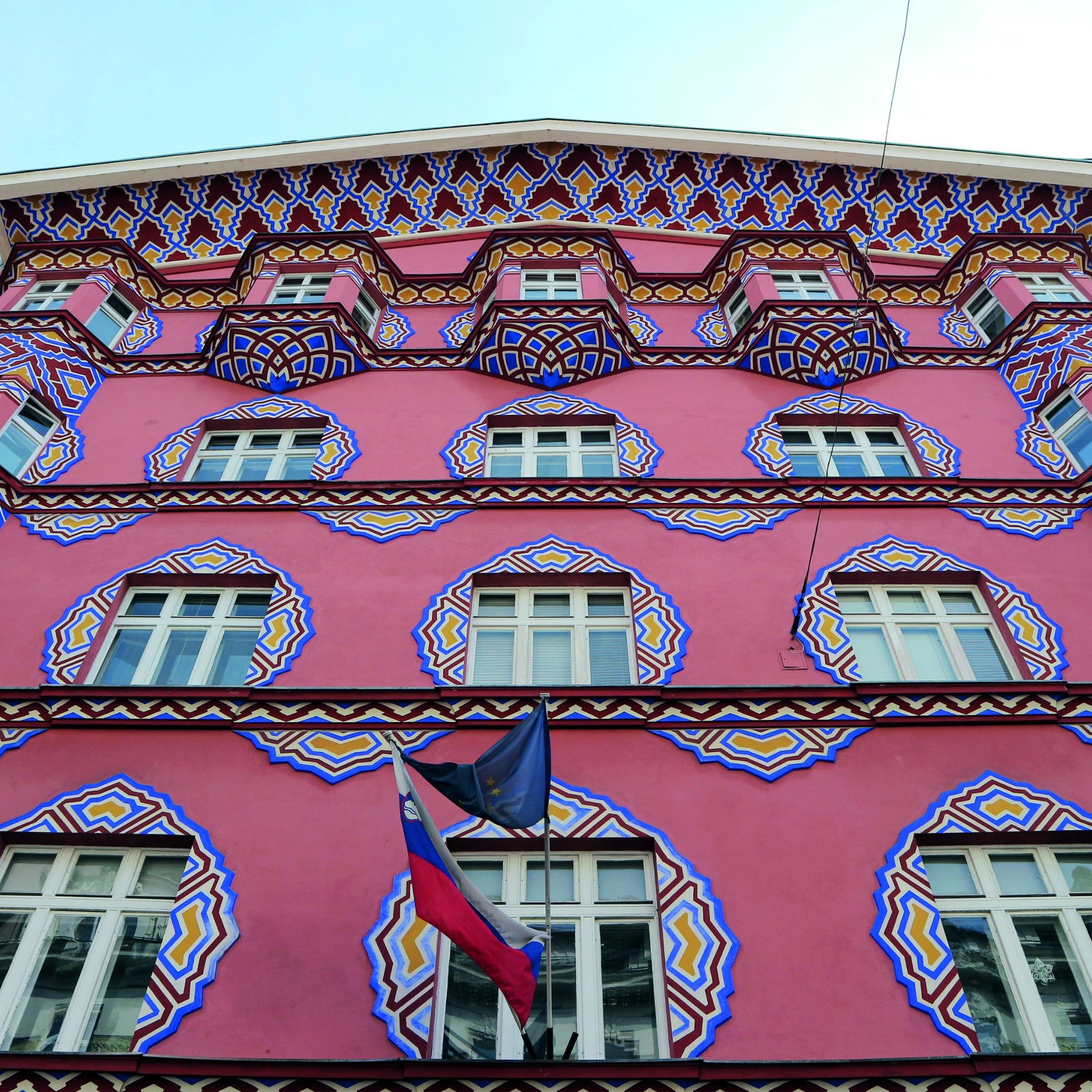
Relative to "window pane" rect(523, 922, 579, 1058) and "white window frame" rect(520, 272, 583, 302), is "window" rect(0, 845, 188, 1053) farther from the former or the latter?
"white window frame" rect(520, 272, 583, 302)

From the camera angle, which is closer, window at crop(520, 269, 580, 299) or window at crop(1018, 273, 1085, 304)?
window at crop(1018, 273, 1085, 304)

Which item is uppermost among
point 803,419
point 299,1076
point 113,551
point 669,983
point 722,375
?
point 722,375

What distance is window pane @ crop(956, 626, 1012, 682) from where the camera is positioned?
10523 mm

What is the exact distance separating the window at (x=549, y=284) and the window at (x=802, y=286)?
2984 millimetres

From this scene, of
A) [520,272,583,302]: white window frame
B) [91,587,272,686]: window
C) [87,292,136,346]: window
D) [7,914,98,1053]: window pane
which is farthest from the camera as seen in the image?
[520,272,583,302]: white window frame

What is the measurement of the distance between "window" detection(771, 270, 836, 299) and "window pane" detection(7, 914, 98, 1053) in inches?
489

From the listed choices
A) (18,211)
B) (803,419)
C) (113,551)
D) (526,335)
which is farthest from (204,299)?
(803,419)

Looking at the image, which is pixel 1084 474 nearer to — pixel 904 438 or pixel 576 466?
pixel 904 438

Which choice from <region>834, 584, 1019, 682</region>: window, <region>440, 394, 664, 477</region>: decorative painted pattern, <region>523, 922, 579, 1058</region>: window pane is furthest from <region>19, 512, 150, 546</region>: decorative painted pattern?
<region>834, 584, 1019, 682</region>: window

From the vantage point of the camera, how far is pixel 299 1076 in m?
7.29

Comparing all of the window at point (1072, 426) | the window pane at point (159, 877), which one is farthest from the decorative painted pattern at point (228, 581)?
the window at point (1072, 426)

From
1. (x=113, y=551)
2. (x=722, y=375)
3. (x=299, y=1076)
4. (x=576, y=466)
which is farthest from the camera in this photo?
(x=722, y=375)

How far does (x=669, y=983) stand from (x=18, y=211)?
17.4 m

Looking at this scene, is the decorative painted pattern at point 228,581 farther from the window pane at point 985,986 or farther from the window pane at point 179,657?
the window pane at point 985,986
